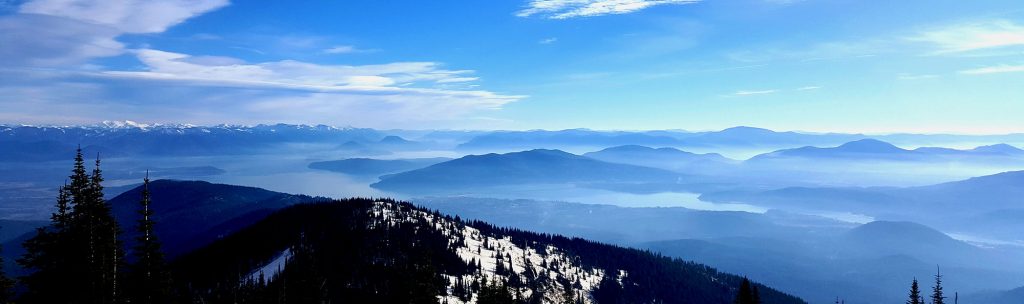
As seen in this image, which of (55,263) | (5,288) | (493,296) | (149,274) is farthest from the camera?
(493,296)

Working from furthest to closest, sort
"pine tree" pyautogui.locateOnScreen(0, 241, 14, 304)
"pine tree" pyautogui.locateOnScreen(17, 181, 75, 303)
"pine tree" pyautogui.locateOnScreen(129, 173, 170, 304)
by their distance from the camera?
"pine tree" pyautogui.locateOnScreen(17, 181, 75, 303)
"pine tree" pyautogui.locateOnScreen(129, 173, 170, 304)
"pine tree" pyautogui.locateOnScreen(0, 241, 14, 304)

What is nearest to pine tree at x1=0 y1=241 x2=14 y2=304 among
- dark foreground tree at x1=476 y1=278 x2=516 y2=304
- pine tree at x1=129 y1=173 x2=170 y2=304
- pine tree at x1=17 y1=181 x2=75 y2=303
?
pine tree at x1=17 y1=181 x2=75 y2=303

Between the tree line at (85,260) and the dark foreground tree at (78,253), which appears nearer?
the tree line at (85,260)

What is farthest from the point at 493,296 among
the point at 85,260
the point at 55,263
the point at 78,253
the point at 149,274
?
the point at 55,263

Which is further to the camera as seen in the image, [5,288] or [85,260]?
[85,260]

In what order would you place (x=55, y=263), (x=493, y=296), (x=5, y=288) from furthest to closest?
(x=493, y=296), (x=55, y=263), (x=5, y=288)

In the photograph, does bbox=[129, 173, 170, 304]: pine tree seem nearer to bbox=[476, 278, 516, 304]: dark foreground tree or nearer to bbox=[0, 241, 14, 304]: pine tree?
bbox=[0, 241, 14, 304]: pine tree

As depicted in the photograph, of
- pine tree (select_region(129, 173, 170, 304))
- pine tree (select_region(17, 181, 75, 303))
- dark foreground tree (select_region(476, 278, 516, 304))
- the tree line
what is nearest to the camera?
→ pine tree (select_region(129, 173, 170, 304))

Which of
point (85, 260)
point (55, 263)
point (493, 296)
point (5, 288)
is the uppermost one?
point (85, 260)

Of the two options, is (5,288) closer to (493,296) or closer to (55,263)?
(55,263)

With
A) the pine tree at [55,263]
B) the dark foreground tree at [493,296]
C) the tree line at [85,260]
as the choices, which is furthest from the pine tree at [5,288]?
the dark foreground tree at [493,296]

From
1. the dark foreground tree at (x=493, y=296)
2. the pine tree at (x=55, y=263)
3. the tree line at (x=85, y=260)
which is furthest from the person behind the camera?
the dark foreground tree at (x=493, y=296)

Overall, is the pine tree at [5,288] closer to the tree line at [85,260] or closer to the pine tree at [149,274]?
the tree line at [85,260]
